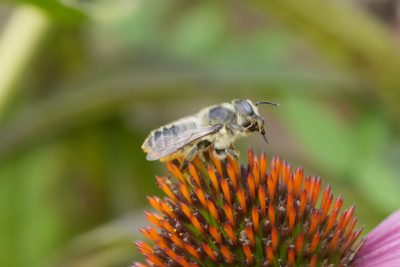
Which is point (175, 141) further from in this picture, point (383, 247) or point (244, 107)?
point (383, 247)

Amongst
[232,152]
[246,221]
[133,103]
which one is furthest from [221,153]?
[133,103]

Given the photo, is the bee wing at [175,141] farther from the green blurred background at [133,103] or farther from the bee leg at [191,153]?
the green blurred background at [133,103]

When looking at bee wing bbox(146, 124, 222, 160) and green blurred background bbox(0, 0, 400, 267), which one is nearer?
bee wing bbox(146, 124, 222, 160)

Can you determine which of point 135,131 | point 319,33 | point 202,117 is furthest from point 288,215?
point 135,131

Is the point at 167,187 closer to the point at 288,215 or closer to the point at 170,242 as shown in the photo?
the point at 170,242

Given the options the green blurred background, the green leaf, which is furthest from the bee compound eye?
the green blurred background

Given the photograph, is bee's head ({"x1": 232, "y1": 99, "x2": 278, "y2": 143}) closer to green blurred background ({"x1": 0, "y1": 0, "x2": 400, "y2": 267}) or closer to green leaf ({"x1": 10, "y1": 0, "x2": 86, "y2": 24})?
green leaf ({"x1": 10, "y1": 0, "x2": 86, "y2": 24})
